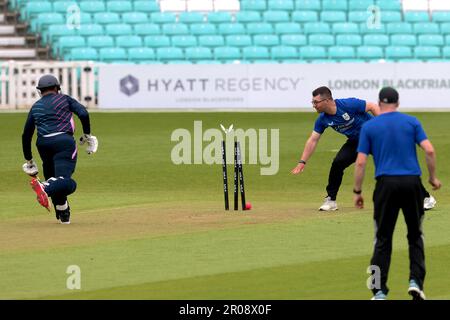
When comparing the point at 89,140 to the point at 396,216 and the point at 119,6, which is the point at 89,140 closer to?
the point at 396,216

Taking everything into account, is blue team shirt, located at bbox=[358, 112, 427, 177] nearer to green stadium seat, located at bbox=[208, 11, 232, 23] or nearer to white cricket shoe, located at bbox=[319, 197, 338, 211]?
white cricket shoe, located at bbox=[319, 197, 338, 211]

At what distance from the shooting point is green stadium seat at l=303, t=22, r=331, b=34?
43.0 m

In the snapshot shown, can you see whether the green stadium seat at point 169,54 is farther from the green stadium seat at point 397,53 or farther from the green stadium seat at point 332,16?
the green stadium seat at point 397,53

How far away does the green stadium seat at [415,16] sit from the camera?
43.9 metres

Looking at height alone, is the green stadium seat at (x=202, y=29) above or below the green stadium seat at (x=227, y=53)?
above

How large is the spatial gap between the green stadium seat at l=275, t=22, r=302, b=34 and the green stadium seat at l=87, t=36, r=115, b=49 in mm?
5334

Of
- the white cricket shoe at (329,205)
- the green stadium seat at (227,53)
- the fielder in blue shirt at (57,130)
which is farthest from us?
the green stadium seat at (227,53)

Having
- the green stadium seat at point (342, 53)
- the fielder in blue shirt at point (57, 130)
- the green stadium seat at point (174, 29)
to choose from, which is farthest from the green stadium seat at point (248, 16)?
the fielder in blue shirt at point (57, 130)

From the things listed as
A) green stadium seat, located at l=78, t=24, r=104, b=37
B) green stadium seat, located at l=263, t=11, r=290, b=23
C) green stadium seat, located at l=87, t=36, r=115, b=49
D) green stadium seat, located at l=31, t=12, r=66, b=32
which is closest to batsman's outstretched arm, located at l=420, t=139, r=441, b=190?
green stadium seat, located at l=87, t=36, r=115, b=49

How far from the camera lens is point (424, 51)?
139ft

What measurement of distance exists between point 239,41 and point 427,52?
598 cm

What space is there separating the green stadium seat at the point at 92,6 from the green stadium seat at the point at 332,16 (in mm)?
7126

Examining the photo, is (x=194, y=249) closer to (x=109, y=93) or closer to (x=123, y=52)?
(x=109, y=93)

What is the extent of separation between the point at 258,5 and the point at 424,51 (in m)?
5.60
